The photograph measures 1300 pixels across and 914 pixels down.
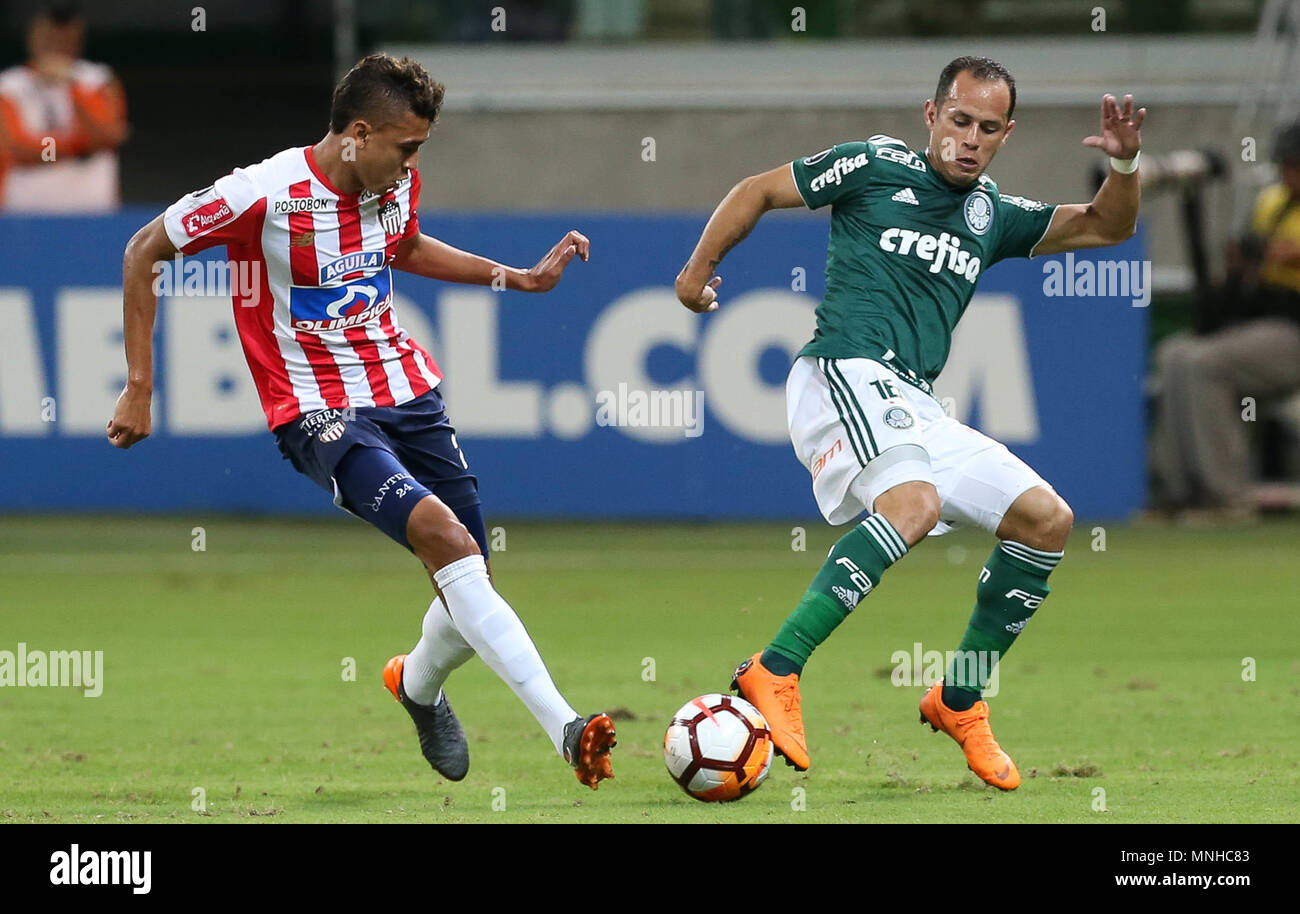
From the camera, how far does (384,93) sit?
19.4 ft

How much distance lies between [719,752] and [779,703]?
0.77 feet

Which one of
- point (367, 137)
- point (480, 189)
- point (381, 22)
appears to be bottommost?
point (367, 137)

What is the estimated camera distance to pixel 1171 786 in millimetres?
5812

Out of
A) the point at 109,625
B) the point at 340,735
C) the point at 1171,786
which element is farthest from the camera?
the point at 109,625

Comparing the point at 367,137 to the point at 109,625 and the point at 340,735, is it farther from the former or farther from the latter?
the point at 109,625

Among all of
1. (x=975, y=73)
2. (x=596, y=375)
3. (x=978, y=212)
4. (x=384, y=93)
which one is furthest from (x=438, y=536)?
(x=596, y=375)

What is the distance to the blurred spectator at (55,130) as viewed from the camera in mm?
15320

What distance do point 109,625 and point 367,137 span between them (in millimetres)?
4451

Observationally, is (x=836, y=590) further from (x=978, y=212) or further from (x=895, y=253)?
(x=978, y=212)

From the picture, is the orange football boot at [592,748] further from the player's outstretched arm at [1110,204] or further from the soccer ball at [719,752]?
the player's outstretched arm at [1110,204]

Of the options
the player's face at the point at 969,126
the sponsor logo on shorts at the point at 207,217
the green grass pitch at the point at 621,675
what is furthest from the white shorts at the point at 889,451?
the sponsor logo on shorts at the point at 207,217

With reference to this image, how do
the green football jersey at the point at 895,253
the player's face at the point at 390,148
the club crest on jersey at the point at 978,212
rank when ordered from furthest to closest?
the club crest on jersey at the point at 978,212 → the green football jersey at the point at 895,253 → the player's face at the point at 390,148

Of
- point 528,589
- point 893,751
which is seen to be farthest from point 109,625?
point 893,751

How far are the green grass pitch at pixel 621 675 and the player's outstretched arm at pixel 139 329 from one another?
104 centimetres
